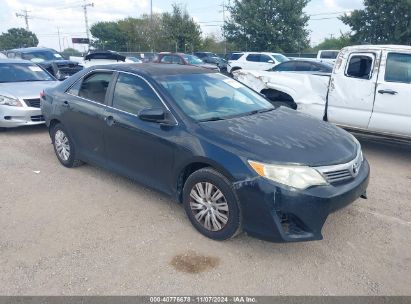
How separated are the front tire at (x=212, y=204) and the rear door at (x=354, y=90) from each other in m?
3.80

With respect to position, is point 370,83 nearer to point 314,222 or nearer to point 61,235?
point 314,222

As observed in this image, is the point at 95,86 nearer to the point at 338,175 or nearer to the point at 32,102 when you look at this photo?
the point at 338,175

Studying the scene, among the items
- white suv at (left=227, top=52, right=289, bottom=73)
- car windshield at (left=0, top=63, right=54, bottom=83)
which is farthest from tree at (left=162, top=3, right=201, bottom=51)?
car windshield at (left=0, top=63, right=54, bottom=83)

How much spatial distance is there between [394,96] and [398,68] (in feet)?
1.52

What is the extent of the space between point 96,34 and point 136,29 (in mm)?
25669

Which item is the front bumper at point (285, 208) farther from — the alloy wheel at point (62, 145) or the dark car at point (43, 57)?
the dark car at point (43, 57)

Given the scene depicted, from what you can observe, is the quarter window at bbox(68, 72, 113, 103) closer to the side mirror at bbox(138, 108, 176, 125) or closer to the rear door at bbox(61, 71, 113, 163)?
the rear door at bbox(61, 71, 113, 163)

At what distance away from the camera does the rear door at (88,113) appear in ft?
14.9

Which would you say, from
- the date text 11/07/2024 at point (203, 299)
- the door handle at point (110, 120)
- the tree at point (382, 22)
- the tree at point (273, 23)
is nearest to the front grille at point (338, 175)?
the date text 11/07/2024 at point (203, 299)

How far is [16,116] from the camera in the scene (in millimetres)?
7352

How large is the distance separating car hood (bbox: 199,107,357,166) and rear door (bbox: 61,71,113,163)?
1.63 metres

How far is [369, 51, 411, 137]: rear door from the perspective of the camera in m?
5.64

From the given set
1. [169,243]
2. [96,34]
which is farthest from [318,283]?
[96,34]

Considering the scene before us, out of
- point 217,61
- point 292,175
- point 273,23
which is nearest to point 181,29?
point 273,23
